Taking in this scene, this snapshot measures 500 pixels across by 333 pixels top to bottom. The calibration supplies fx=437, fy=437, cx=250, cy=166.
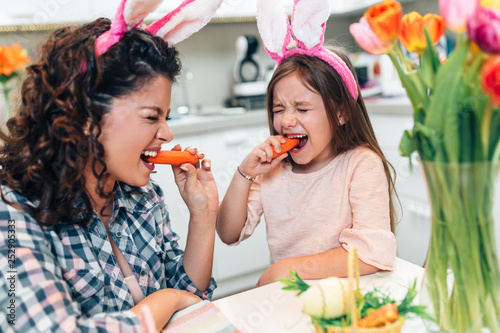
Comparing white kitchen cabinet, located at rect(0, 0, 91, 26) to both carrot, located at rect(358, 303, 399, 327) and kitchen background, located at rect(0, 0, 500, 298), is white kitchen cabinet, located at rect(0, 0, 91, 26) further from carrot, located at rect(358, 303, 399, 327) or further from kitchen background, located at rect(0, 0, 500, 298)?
carrot, located at rect(358, 303, 399, 327)

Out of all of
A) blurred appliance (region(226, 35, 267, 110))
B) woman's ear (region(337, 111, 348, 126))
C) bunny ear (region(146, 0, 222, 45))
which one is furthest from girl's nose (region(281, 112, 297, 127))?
blurred appliance (region(226, 35, 267, 110))

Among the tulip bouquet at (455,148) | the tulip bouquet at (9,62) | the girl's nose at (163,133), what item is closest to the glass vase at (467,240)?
the tulip bouquet at (455,148)

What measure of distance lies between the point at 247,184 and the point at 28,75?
0.63 metres

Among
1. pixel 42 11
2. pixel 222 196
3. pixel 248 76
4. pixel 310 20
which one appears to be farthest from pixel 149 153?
pixel 248 76

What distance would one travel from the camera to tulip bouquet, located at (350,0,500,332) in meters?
0.51

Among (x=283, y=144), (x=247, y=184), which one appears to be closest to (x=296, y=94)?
(x=283, y=144)

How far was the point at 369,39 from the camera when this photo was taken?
0.60m

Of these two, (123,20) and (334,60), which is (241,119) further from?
(123,20)

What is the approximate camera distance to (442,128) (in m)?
0.53

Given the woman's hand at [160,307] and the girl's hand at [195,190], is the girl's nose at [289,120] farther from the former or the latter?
the woman's hand at [160,307]

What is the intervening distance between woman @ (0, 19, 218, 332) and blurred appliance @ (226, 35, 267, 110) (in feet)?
5.81

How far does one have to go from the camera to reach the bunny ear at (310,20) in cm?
103

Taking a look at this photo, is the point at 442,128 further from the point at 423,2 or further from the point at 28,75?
the point at 423,2

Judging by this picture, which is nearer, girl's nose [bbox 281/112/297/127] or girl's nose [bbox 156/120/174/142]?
girl's nose [bbox 156/120/174/142]
